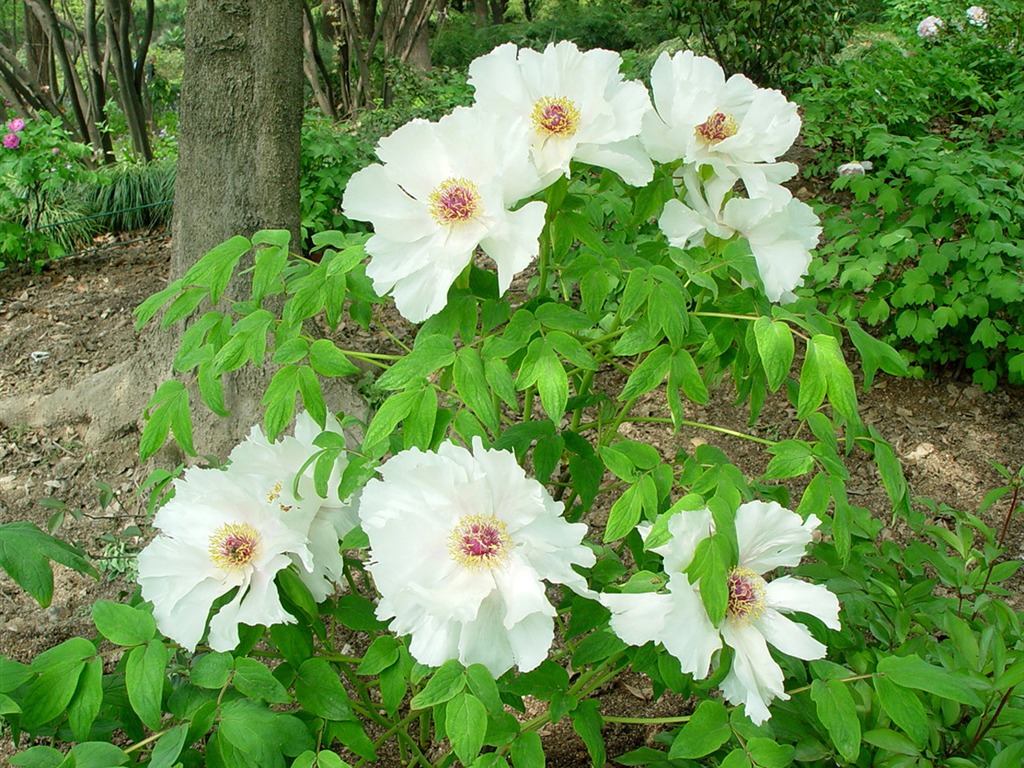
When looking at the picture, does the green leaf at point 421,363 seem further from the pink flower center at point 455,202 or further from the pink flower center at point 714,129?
the pink flower center at point 714,129

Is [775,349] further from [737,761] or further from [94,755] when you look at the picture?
[94,755]

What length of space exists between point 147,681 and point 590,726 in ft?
2.17

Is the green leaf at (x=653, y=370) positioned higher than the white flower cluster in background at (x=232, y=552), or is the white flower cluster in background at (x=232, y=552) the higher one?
the green leaf at (x=653, y=370)

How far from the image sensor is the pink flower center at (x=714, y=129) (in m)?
1.23

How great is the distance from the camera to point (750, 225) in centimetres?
127

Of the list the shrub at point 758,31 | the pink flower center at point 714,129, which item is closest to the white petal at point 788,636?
the pink flower center at point 714,129

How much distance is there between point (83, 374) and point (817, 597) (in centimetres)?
344

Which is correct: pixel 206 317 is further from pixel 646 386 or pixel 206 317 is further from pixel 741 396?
pixel 741 396

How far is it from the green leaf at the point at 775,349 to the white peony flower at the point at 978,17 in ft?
22.5

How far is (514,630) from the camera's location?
113 centimetres

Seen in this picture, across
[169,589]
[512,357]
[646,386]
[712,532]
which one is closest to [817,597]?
[712,532]

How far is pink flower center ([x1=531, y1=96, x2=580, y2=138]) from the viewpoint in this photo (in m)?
1.15

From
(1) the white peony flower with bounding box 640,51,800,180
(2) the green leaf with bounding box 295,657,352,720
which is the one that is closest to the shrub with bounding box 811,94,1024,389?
(1) the white peony flower with bounding box 640,51,800,180

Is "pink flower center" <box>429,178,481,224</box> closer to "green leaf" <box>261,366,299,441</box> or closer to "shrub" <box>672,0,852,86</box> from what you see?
"green leaf" <box>261,366,299,441</box>
